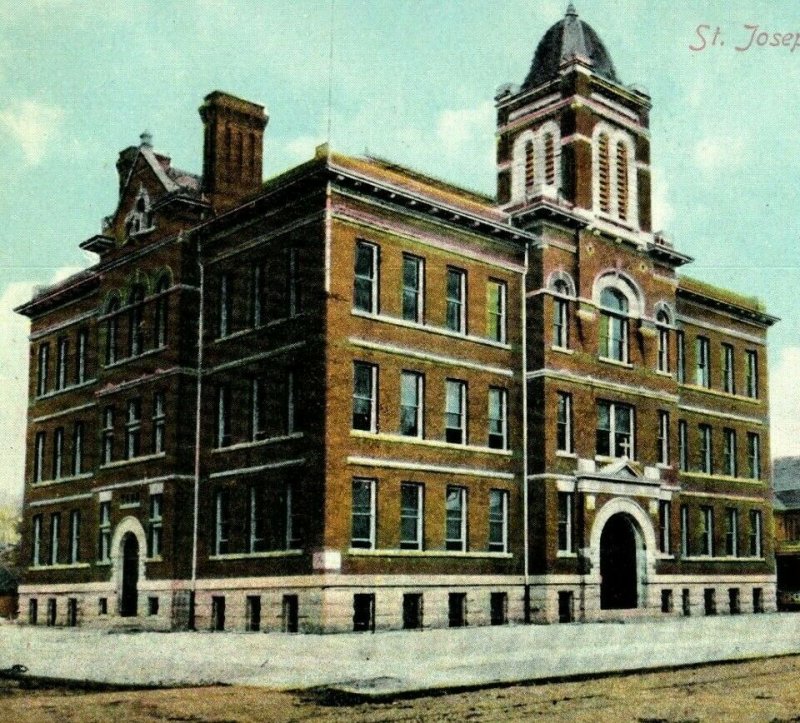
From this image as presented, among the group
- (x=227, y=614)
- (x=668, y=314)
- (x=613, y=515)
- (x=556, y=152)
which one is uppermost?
(x=556, y=152)

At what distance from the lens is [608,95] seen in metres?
37.0

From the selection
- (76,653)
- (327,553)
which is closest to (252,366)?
(327,553)

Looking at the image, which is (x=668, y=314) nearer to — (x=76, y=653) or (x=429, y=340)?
(x=429, y=340)

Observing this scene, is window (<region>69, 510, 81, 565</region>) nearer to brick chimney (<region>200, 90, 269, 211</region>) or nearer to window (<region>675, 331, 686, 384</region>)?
brick chimney (<region>200, 90, 269, 211</region>)

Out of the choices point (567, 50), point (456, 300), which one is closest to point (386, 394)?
point (456, 300)

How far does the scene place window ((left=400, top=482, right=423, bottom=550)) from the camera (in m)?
30.5

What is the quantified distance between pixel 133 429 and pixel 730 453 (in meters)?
22.5

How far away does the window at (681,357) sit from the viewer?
41219mm

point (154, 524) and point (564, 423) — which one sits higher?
point (564, 423)

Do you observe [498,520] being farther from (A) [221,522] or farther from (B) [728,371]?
(B) [728,371]

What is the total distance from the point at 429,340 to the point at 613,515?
919 centimetres

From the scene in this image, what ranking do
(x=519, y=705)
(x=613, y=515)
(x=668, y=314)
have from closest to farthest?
(x=519, y=705) → (x=613, y=515) → (x=668, y=314)

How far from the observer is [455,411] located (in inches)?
1284

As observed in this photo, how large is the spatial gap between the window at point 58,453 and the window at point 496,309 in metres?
17.1
